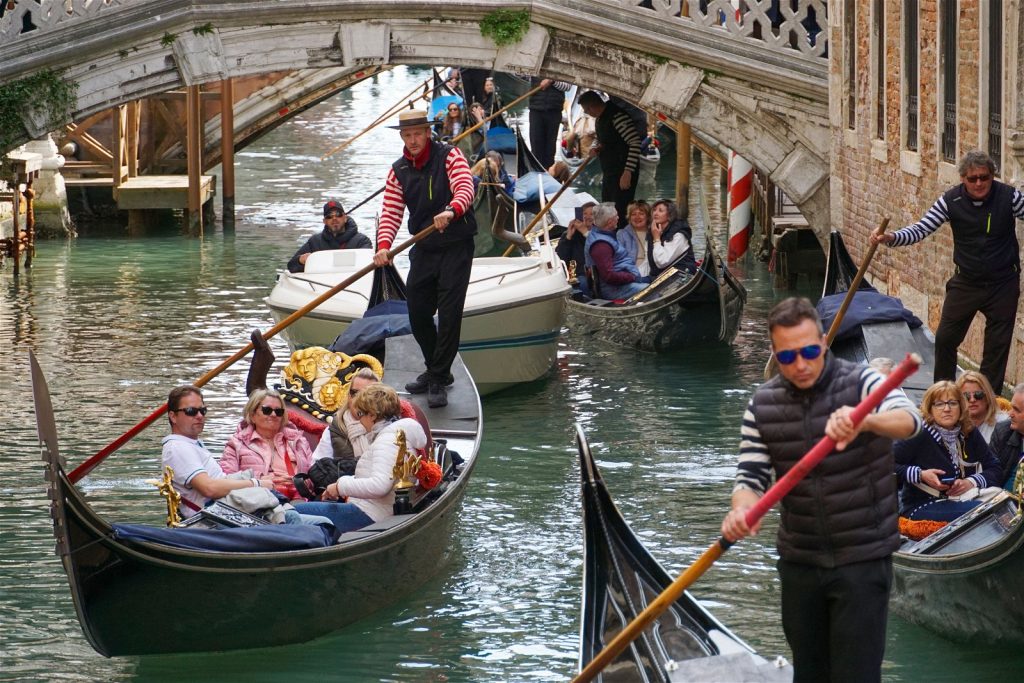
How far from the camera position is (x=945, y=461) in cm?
424

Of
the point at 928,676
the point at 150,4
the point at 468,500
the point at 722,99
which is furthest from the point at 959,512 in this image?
the point at 150,4

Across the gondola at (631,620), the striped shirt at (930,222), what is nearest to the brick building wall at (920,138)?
the striped shirt at (930,222)

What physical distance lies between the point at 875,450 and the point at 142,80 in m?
6.64

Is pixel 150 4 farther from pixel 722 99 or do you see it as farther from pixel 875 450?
pixel 875 450

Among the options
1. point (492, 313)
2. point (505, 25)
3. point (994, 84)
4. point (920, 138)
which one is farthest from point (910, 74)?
point (492, 313)

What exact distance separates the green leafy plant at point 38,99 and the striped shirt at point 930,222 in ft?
15.7

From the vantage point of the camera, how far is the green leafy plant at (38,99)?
8648 mm

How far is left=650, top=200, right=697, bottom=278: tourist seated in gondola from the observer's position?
8.23 metres

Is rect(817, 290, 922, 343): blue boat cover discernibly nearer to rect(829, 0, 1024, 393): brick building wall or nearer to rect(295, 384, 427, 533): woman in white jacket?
rect(829, 0, 1024, 393): brick building wall

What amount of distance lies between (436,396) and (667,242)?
2.83 m

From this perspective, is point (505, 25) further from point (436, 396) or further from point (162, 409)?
point (162, 409)

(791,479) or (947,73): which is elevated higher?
(947,73)

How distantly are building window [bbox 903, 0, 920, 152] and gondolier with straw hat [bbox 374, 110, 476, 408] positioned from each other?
269 cm

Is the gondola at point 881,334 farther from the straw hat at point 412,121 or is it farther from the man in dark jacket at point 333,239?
the man in dark jacket at point 333,239
